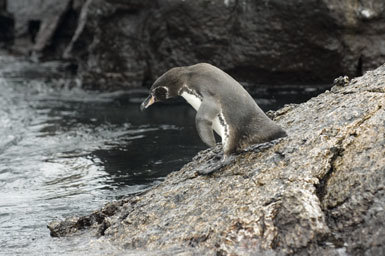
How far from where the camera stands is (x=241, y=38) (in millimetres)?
10961

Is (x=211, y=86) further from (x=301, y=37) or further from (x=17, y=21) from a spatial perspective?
(x=17, y=21)

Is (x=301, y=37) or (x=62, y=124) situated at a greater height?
(x=301, y=37)

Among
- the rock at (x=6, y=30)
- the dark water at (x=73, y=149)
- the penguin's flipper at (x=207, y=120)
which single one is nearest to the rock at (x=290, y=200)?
the penguin's flipper at (x=207, y=120)

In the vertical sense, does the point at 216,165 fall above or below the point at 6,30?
below

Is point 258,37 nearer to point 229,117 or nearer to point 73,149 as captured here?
point 73,149

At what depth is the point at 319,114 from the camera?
5.69 m

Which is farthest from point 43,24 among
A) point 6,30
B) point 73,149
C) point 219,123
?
point 219,123

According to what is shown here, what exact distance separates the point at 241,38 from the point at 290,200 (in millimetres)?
6676

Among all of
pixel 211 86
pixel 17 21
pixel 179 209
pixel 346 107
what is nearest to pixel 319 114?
pixel 346 107

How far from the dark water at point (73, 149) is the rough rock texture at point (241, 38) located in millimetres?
444

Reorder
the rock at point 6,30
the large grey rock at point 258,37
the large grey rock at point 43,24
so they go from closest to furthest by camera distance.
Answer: the large grey rock at point 258,37 < the large grey rock at point 43,24 < the rock at point 6,30

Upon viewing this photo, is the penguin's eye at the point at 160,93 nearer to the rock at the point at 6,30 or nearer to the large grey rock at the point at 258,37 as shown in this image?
the large grey rock at the point at 258,37

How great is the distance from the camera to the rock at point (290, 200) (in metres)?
4.45

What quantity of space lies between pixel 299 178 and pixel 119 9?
7.82 meters
